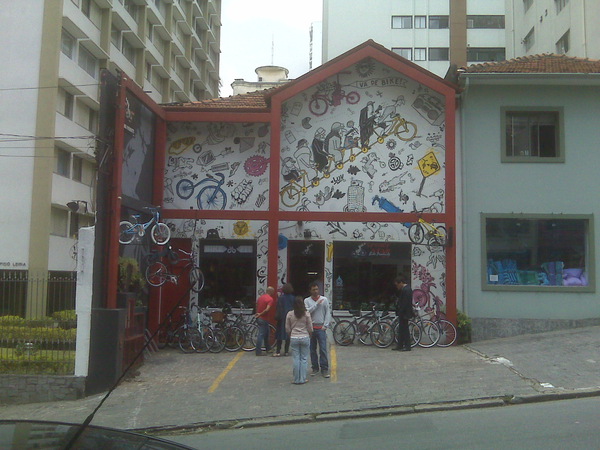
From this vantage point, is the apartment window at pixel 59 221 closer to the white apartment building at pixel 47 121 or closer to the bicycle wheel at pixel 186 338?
the white apartment building at pixel 47 121

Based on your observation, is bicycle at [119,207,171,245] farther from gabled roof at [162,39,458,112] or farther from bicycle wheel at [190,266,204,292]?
gabled roof at [162,39,458,112]

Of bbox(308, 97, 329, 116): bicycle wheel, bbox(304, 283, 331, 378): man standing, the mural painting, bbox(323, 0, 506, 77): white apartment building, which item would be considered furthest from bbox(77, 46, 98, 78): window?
bbox(304, 283, 331, 378): man standing

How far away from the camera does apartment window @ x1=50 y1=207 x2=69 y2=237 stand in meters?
30.7

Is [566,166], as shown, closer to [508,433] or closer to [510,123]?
[510,123]

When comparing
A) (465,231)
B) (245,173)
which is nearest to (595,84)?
(465,231)

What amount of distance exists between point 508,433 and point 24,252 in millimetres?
25334

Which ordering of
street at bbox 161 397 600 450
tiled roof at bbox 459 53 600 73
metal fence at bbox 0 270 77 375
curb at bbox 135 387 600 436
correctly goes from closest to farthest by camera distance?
street at bbox 161 397 600 450 < curb at bbox 135 387 600 436 < metal fence at bbox 0 270 77 375 < tiled roof at bbox 459 53 600 73

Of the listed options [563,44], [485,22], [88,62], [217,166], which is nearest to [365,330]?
[217,166]

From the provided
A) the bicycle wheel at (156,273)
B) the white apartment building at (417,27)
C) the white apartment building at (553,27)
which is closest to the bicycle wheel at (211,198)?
the bicycle wheel at (156,273)

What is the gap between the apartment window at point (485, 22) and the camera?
5284 cm

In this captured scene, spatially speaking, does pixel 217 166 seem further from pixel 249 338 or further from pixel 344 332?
pixel 344 332

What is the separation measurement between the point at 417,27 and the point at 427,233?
38931mm

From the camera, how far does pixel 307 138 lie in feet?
62.2

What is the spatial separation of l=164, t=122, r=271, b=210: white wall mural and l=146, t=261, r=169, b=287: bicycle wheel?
6.95 feet
